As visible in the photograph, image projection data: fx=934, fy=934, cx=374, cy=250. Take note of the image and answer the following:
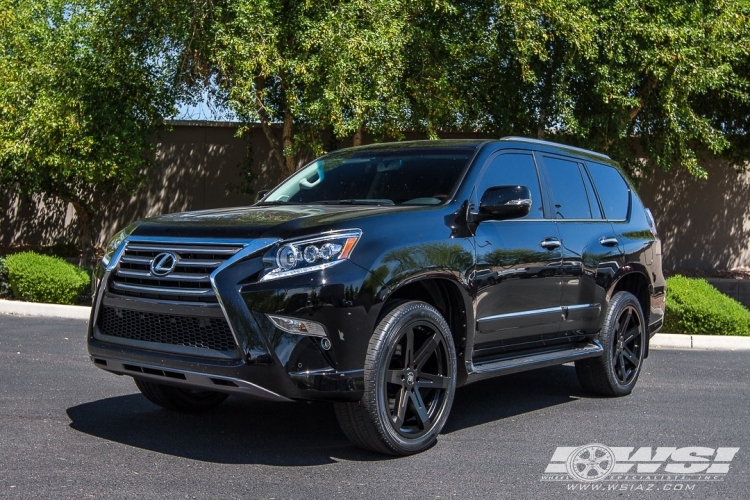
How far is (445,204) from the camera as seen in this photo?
5.98 metres

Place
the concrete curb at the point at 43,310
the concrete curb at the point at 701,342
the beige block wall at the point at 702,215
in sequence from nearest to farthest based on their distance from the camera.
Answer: the concrete curb at the point at 701,342, the concrete curb at the point at 43,310, the beige block wall at the point at 702,215

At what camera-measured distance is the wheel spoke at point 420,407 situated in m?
5.52

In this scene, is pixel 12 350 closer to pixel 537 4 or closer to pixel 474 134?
pixel 537 4

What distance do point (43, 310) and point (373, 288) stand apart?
29.7 feet

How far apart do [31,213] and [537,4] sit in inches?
513

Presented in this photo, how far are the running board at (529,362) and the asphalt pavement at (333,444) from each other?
0.42m

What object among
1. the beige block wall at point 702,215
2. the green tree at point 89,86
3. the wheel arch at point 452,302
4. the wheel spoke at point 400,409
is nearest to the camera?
the wheel spoke at point 400,409

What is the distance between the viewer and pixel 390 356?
526cm

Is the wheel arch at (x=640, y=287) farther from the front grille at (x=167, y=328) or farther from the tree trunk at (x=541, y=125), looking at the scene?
the tree trunk at (x=541, y=125)

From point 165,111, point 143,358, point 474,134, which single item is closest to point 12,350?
point 143,358

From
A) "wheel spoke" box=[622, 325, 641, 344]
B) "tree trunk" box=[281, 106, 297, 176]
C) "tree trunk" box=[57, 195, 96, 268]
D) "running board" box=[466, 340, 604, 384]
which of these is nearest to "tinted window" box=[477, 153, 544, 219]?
"running board" box=[466, 340, 604, 384]

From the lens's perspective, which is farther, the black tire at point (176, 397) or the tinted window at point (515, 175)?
the tinted window at point (515, 175)

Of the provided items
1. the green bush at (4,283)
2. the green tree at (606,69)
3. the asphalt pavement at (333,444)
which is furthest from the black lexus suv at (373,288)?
the green bush at (4,283)

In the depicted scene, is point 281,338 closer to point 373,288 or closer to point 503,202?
point 373,288
